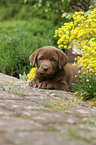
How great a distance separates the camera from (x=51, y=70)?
425cm

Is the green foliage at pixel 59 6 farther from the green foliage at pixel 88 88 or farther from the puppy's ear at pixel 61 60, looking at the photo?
the green foliage at pixel 88 88

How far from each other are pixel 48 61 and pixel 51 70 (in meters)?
0.19

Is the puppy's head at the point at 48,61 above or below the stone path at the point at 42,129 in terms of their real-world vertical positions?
below

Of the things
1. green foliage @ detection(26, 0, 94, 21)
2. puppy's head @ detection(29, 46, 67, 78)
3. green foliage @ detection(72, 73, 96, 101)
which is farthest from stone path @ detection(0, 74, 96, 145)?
green foliage @ detection(26, 0, 94, 21)

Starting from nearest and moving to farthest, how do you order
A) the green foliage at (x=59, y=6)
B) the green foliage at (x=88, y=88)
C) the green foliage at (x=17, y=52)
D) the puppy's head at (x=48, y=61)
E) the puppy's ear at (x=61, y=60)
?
the green foliage at (x=88, y=88), the puppy's head at (x=48, y=61), the puppy's ear at (x=61, y=60), the green foliage at (x=17, y=52), the green foliage at (x=59, y=6)

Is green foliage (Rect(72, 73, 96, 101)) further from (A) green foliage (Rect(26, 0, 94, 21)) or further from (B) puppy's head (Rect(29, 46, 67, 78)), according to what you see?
(A) green foliage (Rect(26, 0, 94, 21))

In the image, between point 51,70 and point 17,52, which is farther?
point 17,52

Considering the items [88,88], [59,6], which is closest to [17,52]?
[59,6]

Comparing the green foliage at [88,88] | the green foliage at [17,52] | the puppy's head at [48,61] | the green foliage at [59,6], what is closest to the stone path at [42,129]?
the green foliage at [88,88]

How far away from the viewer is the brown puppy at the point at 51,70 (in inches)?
168

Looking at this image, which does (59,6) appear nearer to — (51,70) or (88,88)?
(51,70)

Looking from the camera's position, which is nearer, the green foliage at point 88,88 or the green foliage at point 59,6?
the green foliage at point 88,88

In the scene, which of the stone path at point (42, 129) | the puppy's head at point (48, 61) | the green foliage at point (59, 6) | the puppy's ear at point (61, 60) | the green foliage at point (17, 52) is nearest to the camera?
the stone path at point (42, 129)

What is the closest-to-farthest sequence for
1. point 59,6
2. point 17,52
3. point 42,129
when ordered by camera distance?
point 42,129 → point 17,52 → point 59,6
